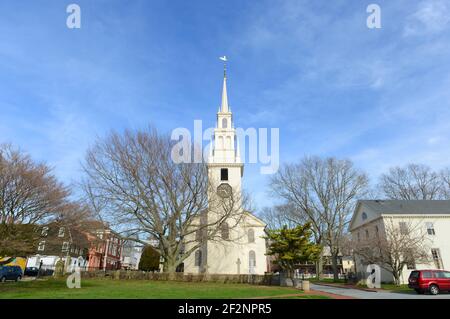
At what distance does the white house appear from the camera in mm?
31438

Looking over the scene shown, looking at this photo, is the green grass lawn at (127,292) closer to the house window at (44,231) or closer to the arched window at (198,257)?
the house window at (44,231)

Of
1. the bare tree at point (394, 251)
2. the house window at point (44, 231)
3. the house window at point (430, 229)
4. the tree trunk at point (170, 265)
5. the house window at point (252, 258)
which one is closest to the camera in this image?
the house window at point (44, 231)

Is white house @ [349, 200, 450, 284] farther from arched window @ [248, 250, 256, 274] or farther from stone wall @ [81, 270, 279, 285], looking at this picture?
arched window @ [248, 250, 256, 274]

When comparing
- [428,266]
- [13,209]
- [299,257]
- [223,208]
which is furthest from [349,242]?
[13,209]

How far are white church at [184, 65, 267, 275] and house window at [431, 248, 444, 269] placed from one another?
18539mm

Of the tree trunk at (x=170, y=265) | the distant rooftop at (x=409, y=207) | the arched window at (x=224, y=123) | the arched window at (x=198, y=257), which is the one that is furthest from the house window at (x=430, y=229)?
the tree trunk at (x=170, y=265)

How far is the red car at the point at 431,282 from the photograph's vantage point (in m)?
18.8

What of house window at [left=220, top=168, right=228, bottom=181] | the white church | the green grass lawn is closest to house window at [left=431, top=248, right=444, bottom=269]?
the white church

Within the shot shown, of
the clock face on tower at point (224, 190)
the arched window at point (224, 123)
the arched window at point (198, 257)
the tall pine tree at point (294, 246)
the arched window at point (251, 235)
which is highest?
the arched window at point (224, 123)

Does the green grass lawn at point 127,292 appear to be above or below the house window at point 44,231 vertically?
below

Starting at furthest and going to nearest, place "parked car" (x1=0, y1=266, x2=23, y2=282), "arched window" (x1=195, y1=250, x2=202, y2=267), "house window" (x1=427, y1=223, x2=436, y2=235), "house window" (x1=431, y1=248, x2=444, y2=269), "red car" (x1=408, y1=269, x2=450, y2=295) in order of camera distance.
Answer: "arched window" (x1=195, y1=250, x2=202, y2=267)
"house window" (x1=427, y1=223, x2=436, y2=235)
"house window" (x1=431, y1=248, x2=444, y2=269)
"parked car" (x1=0, y1=266, x2=23, y2=282)
"red car" (x1=408, y1=269, x2=450, y2=295)

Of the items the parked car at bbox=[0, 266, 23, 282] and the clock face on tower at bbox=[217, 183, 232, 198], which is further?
the clock face on tower at bbox=[217, 183, 232, 198]

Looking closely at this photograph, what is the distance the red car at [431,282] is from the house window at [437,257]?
14641 mm
